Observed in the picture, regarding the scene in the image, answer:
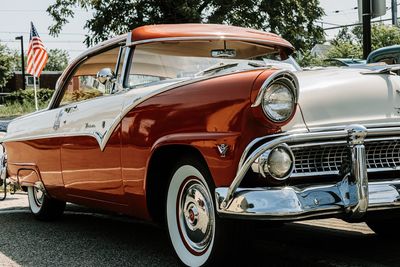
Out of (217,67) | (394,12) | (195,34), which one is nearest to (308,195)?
(217,67)

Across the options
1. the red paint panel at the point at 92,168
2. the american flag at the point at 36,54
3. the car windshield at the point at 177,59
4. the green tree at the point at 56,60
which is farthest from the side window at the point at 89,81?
the green tree at the point at 56,60

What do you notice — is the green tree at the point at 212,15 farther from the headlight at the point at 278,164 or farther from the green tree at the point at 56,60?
the green tree at the point at 56,60

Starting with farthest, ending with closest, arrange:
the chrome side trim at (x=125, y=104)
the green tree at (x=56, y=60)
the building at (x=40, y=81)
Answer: the green tree at (x=56, y=60), the building at (x=40, y=81), the chrome side trim at (x=125, y=104)

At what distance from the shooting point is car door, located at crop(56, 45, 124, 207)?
427cm

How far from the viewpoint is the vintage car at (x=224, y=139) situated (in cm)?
309

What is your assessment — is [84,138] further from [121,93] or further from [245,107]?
[245,107]

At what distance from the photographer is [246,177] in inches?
124

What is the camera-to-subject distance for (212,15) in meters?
25.0

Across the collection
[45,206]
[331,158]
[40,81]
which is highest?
[40,81]

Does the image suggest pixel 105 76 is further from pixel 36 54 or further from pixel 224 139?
pixel 36 54

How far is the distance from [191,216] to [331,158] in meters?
0.90

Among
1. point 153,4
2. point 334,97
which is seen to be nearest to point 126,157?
point 334,97

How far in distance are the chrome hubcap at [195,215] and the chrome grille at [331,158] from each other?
58 cm

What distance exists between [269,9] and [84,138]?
21.7 meters
